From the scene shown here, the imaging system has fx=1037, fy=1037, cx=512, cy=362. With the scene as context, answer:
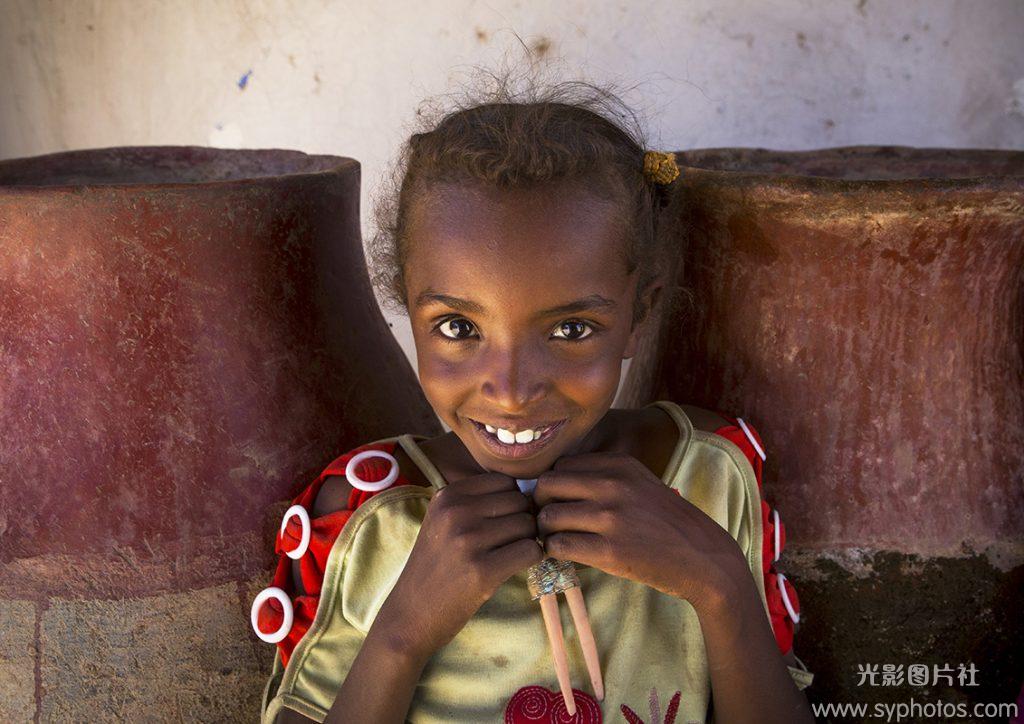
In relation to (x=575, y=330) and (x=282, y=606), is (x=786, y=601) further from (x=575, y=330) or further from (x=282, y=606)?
(x=282, y=606)

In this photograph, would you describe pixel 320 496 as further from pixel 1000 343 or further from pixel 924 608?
pixel 1000 343

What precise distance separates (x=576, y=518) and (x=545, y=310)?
0.82 feet

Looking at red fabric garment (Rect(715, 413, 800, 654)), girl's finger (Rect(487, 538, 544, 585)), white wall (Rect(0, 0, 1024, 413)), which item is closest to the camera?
girl's finger (Rect(487, 538, 544, 585))

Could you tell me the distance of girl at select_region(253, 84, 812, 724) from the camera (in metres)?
1.24

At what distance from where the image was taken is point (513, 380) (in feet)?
4.00

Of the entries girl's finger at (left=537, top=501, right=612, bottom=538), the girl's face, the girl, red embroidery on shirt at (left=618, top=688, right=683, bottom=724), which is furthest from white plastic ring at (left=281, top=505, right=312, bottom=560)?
red embroidery on shirt at (left=618, top=688, right=683, bottom=724)

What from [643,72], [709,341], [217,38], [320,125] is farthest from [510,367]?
[217,38]

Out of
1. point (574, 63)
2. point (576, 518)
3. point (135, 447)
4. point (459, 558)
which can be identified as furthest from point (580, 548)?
point (574, 63)

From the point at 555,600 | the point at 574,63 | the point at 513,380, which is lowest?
the point at 555,600

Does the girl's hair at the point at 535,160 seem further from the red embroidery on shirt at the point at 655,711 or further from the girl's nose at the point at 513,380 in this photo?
the red embroidery on shirt at the point at 655,711

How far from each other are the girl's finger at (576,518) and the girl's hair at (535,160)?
32 cm

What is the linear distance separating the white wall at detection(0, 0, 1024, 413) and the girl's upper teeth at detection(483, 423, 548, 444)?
145 cm

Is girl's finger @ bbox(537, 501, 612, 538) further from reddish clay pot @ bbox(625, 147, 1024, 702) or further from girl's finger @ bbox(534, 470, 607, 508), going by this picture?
reddish clay pot @ bbox(625, 147, 1024, 702)

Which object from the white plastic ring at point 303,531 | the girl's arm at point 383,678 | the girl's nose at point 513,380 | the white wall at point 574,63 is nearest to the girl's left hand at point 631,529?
the girl's nose at point 513,380
